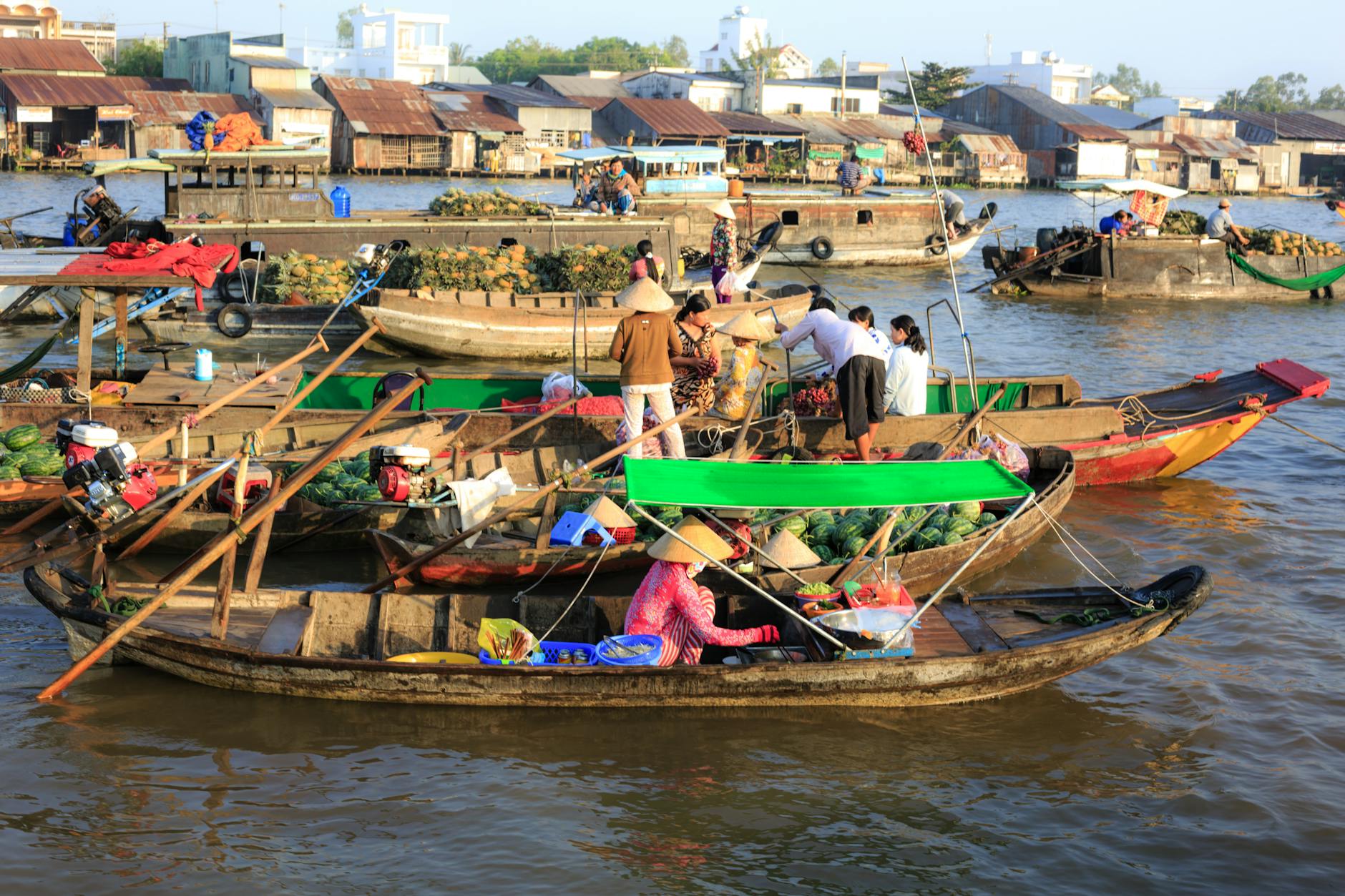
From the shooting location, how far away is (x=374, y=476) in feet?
34.6

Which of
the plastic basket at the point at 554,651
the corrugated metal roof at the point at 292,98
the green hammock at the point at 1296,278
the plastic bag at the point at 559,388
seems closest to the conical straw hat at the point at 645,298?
the plastic bag at the point at 559,388

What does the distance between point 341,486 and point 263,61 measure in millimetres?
50787

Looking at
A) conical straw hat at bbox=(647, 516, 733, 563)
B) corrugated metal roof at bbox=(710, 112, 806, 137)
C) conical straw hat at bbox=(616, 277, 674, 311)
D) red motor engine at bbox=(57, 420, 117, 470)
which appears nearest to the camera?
conical straw hat at bbox=(647, 516, 733, 563)

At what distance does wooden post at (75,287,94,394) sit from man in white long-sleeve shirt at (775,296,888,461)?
6.26 metres

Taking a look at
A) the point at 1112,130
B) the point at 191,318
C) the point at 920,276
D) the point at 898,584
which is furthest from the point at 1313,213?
the point at 898,584

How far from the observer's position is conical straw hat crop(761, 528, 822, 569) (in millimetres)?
9008

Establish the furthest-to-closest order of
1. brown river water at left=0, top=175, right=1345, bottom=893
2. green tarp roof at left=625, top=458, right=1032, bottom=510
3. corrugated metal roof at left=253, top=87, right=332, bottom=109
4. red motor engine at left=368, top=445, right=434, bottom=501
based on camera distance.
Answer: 1. corrugated metal roof at left=253, top=87, right=332, bottom=109
2. red motor engine at left=368, top=445, right=434, bottom=501
3. green tarp roof at left=625, top=458, right=1032, bottom=510
4. brown river water at left=0, top=175, right=1345, bottom=893

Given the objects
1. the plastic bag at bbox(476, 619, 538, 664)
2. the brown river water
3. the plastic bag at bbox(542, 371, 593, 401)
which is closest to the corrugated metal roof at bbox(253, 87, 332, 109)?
the plastic bag at bbox(542, 371, 593, 401)

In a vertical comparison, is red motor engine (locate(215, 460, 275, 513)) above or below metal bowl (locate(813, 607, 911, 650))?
above

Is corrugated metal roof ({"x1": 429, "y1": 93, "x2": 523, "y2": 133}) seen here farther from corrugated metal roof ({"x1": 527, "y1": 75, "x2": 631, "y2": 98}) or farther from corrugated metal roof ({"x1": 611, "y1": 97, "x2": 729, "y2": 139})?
corrugated metal roof ({"x1": 611, "y1": 97, "x2": 729, "y2": 139})

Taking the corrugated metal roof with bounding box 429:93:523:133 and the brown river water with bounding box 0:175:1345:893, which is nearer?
the brown river water with bounding box 0:175:1345:893

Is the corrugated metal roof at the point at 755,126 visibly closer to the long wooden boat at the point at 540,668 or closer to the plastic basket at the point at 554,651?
the long wooden boat at the point at 540,668

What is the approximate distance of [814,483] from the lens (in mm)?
7465

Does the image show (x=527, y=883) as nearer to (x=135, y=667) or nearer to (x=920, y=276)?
(x=135, y=667)
